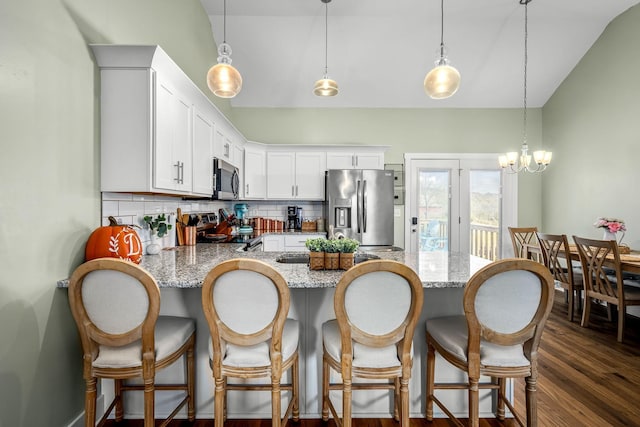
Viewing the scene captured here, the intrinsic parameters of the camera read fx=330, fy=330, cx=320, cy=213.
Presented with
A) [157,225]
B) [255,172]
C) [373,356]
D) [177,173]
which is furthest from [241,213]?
[373,356]

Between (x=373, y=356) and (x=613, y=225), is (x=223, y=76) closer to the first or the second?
(x=373, y=356)

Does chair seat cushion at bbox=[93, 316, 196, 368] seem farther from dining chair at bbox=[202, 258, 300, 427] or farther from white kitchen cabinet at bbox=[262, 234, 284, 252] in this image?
white kitchen cabinet at bbox=[262, 234, 284, 252]

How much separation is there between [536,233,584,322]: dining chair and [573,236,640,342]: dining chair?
0.50 ft

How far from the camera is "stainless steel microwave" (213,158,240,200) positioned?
10.3 feet

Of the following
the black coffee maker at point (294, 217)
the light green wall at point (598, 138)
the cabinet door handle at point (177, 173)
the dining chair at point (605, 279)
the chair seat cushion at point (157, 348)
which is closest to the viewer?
the chair seat cushion at point (157, 348)

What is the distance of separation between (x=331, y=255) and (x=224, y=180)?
1.93 metres

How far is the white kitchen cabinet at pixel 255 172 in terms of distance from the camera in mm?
4508

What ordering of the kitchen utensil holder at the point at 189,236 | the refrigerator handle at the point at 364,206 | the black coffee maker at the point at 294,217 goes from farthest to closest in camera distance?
the black coffee maker at the point at 294,217 < the refrigerator handle at the point at 364,206 < the kitchen utensil holder at the point at 189,236

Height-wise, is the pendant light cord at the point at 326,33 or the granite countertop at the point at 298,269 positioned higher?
the pendant light cord at the point at 326,33

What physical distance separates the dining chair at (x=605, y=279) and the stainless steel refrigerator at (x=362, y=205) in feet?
6.90

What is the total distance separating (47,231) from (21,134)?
1.49 ft

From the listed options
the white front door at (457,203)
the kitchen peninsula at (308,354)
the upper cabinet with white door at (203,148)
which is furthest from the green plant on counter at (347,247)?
the white front door at (457,203)

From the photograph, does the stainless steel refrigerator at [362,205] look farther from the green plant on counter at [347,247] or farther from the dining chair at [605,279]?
the green plant on counter at [347,247]

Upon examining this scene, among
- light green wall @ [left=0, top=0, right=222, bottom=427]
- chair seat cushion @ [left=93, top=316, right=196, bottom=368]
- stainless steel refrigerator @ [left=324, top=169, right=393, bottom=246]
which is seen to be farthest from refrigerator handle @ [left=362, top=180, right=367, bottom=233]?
light green wall @ [left=0, top=0, right=222, bottom=427]
